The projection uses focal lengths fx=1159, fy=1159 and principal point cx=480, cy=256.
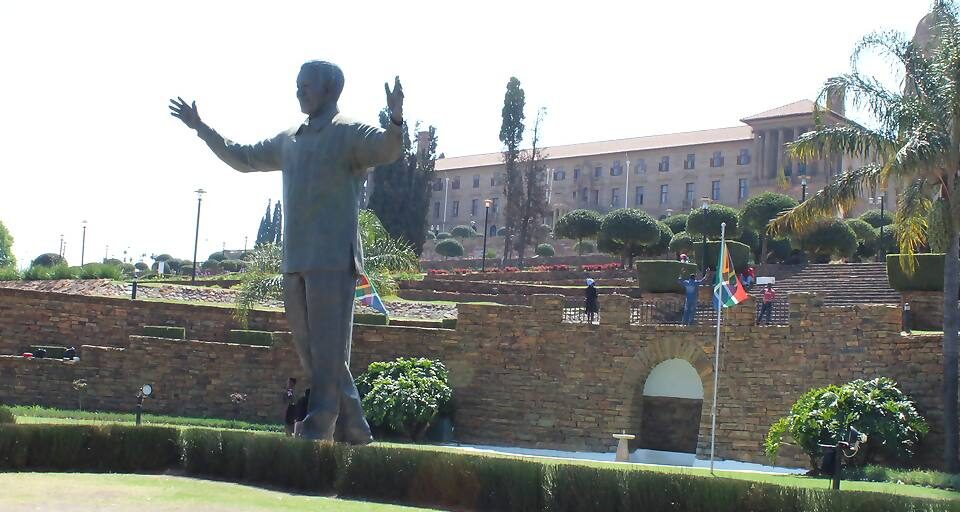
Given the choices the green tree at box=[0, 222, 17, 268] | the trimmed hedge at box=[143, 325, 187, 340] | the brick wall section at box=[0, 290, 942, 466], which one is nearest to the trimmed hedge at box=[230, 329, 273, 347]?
the trimmed hedge at box=[143, 325, 187, 340]

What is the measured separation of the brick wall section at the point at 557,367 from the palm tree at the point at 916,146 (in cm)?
155

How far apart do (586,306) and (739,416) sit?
4414 mm

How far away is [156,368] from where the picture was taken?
2453 centimetres

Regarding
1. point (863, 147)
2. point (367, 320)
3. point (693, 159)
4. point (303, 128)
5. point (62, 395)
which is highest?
point (693, 159)

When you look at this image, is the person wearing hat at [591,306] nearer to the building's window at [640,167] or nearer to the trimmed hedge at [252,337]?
the trimmed hedge at [252,337]

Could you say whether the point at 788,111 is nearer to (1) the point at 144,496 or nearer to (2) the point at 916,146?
(2) the point at 916,146

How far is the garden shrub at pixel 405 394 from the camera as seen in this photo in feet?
72.4

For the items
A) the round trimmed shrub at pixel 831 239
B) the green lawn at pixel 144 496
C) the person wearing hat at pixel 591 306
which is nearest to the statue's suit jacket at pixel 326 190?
the green lawn at pixel 144 496

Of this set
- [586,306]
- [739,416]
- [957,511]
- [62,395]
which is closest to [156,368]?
[62,395]

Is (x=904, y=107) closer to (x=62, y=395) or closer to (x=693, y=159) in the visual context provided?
(x=62, y=395)

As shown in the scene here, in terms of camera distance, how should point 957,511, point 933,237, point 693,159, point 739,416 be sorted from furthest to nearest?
point 693,159
point 739,416
point 933,237
point 957,511

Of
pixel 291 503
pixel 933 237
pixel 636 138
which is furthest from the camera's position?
pixel 636 138

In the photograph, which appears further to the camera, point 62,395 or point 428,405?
point 62,395

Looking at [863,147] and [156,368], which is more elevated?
[863,147]
